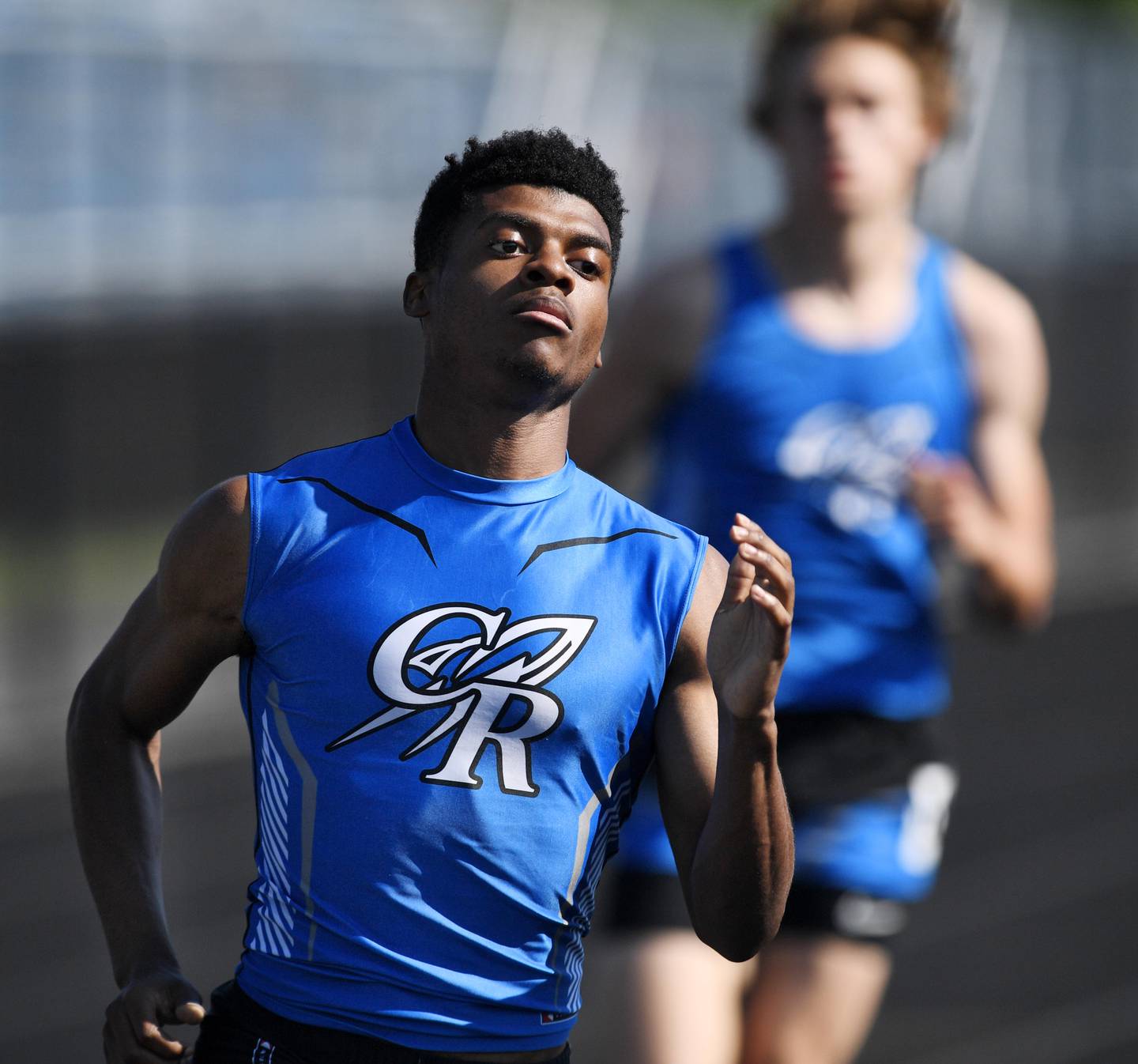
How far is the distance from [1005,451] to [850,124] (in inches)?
28.1

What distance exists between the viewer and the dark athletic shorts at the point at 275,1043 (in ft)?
6.17

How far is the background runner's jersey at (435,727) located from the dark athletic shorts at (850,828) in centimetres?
136

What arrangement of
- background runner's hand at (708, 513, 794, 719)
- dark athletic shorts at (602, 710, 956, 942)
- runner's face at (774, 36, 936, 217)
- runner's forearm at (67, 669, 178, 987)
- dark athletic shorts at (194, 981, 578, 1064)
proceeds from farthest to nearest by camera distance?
1. runner's face at (774, 36, 936, 217)
2. dark athletic shorts at (602, 710, 956, 942)
3. runner's forearm at (67, 669, 178, 987)
4. dark athletic shorts at (194, 981, 578, 1064)
5. background runner's hand at (708, 513, 794, 719)

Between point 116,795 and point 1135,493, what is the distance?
1908 centimetres

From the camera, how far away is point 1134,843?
890cm

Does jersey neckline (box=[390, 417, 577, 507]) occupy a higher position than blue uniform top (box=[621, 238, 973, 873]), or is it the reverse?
jersey neckline (box=[390, 417, 577, 507])

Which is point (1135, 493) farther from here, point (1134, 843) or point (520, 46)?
point (1134, 843)

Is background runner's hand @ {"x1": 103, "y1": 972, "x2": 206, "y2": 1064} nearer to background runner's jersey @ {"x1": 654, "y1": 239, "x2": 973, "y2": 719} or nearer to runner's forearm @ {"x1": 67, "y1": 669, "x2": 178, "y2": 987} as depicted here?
runner's forearm @ {"x1": 67, "y1": 669, "x2": 178, "y2": 987}

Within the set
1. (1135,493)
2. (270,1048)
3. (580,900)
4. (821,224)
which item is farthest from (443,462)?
(1135,493)

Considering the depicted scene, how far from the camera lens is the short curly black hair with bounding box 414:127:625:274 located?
1.95 m

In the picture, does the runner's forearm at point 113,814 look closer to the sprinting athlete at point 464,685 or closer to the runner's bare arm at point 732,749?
the sprinting athlete at point 464,685

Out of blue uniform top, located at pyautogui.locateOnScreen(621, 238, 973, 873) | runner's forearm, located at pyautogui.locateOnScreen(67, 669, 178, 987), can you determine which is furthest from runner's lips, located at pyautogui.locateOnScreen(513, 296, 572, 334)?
blue uniform top, located at pyautogui.locateOnScreen(621, 238, 973, 873)

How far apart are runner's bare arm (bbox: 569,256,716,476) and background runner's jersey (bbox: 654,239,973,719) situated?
0.14 ft

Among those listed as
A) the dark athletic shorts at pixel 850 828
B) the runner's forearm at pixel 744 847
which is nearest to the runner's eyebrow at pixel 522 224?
the runner's forearm at pixel 744 847
